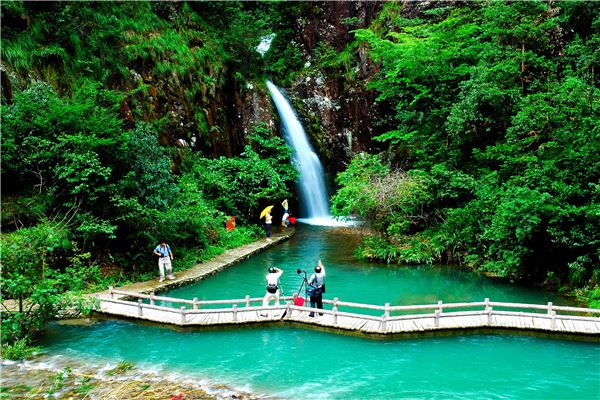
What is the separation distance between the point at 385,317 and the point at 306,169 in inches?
716

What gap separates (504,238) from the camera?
15.4m

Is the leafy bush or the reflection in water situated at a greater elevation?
the leafy bush

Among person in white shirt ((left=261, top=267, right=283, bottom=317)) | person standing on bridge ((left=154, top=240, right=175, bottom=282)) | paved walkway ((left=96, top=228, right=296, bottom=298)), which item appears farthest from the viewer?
person standing on bridge ((left=154, top=240, right=175, bottom=282))

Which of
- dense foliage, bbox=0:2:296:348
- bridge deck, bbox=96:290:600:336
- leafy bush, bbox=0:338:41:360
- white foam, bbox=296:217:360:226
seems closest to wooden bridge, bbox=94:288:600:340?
bridge deck, bbox=96:290:600:336

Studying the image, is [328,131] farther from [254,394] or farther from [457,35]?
[254,394]

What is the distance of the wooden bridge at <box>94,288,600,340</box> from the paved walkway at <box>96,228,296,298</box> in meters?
1.74

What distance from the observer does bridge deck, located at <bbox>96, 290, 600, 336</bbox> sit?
11.6 m

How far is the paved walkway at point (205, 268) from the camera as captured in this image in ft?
49.9

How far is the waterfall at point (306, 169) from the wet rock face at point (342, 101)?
79 centimetres

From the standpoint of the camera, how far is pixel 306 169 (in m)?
29.2

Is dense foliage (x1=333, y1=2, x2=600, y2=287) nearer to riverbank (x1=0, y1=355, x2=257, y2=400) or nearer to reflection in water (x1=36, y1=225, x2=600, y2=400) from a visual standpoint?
reflection in water (x1=36, y1=225, x2=600, y2=400)

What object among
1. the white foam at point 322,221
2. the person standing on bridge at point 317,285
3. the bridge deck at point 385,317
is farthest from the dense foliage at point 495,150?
the person standing on bridge at point 317,285

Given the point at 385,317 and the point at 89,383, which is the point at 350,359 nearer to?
the point at 385,317

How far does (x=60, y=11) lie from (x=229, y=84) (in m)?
9.90
